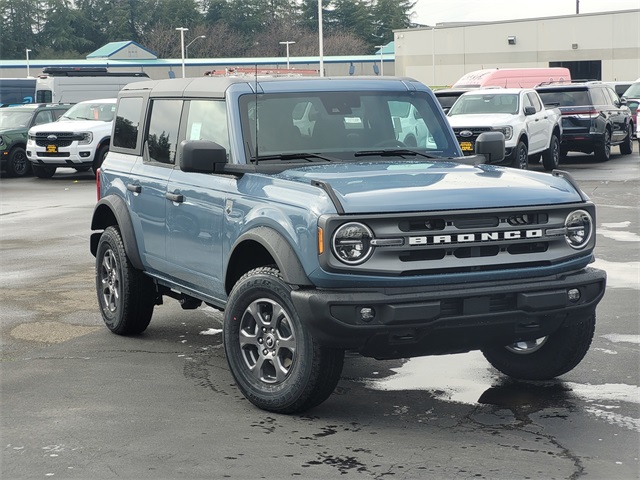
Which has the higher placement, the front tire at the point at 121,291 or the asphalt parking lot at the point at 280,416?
the front tire at the point at 121,291

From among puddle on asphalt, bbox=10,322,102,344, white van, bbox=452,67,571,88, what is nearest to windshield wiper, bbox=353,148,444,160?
puddle on asphalt, bbox=10,322,102,344

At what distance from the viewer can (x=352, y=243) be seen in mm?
5707

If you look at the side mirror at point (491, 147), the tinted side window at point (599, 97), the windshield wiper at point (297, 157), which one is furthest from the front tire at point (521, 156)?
the windshield wiper at point (297, 157)

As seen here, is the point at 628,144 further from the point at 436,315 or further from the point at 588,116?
the point at 436,315

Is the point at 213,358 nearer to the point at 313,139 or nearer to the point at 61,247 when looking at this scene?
the point at 313,139

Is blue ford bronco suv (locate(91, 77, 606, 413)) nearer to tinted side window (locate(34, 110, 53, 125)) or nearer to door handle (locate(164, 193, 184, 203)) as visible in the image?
door handle (locate(164, 193, 184, 203))

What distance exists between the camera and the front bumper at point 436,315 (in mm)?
5621

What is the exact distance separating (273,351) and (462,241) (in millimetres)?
1208

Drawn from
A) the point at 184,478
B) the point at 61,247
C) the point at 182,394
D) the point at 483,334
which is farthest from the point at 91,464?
the point at 61,247

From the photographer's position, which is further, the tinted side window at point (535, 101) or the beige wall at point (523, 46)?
the beige wall at point (523, 46)

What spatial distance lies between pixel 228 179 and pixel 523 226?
1.86 m

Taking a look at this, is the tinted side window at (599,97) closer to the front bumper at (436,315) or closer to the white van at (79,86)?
the white van at (79,86)

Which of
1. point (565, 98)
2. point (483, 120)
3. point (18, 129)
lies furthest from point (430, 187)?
point (18, 129)

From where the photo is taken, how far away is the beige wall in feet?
232
